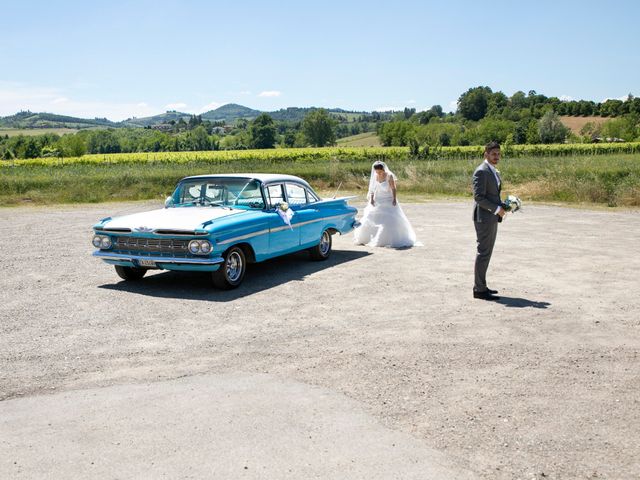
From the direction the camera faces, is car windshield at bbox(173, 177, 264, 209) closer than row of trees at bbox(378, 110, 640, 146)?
Yes

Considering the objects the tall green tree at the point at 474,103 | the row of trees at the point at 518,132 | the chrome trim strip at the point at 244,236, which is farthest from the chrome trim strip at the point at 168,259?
the tall green tree at the point at 474,103

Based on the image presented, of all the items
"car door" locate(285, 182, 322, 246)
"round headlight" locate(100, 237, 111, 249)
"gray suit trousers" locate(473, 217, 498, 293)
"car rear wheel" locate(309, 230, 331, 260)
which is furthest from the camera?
"car rear wheel" locate(309, 230, 331, 260)

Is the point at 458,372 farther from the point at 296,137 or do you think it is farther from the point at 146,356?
the point at 296,137

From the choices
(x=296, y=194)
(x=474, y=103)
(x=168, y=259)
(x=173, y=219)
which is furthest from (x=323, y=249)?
(x=474, y=103)

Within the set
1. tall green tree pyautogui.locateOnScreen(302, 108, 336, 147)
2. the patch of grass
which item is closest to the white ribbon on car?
the patch of grass

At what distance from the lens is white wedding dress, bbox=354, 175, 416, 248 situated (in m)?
13.8

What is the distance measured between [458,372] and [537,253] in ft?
24.8

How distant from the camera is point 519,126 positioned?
117m

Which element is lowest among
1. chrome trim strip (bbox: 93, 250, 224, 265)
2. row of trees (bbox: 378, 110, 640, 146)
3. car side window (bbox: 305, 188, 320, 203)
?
chrome trim strip (bbox: 93, 250, 224, 265)

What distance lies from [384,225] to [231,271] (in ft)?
16.5

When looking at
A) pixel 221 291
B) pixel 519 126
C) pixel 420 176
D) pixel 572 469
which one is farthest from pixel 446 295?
pixel 519 126

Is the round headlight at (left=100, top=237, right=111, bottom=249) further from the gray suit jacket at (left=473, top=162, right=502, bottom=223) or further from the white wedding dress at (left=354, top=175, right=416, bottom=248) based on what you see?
the white wedding dress at (left=354, top=175, right=416, bottom=248)

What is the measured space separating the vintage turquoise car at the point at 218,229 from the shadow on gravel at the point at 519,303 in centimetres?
362

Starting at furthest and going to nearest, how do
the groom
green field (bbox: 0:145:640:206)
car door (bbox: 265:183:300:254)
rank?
1. green field (bbox: 0:145:640:206)
2. car door (bbox: 265:183:300:254)
3. the groom
